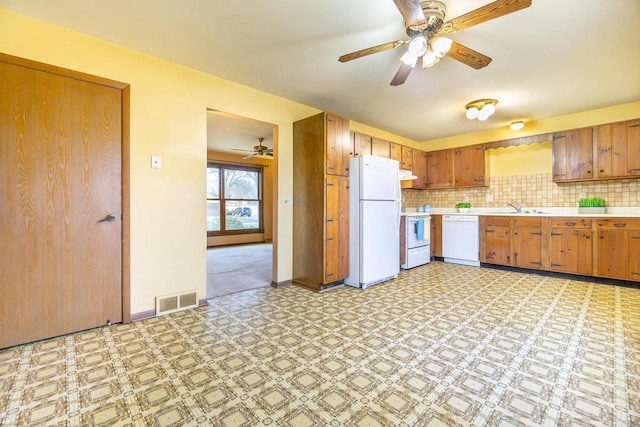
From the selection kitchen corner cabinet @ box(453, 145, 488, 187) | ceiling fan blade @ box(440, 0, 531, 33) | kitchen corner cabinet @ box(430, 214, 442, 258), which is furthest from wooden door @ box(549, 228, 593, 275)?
ceiling fan blade @ box(440, 0, 531, 33)

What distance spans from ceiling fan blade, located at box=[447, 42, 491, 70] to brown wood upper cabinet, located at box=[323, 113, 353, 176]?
1510 mm

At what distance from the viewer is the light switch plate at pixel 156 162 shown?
2.57 meters

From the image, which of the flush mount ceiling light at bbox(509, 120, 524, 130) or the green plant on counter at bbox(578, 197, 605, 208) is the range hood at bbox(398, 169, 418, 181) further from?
the green plant on counter at bbox(578, 197, 605, 208)

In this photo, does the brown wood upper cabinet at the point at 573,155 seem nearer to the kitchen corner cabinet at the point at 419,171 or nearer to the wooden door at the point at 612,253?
the wooden door at the point at 612,253

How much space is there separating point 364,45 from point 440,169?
12.4 feet

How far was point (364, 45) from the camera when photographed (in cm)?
245

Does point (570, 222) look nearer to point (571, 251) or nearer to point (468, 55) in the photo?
point (571, 251)

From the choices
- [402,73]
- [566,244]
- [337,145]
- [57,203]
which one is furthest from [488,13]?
[566,244]

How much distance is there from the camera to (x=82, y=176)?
2.25 m

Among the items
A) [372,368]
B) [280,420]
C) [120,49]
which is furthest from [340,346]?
[120,49]

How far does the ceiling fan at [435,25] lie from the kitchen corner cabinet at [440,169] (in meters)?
3.36

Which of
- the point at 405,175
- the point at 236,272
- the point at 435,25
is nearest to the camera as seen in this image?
the point at 435,25

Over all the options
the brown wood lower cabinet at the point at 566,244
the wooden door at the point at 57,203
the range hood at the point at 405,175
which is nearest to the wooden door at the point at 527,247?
the brown wood lower cabinet at the point at 566,244

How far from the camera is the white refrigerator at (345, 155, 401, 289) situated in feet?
11.6
